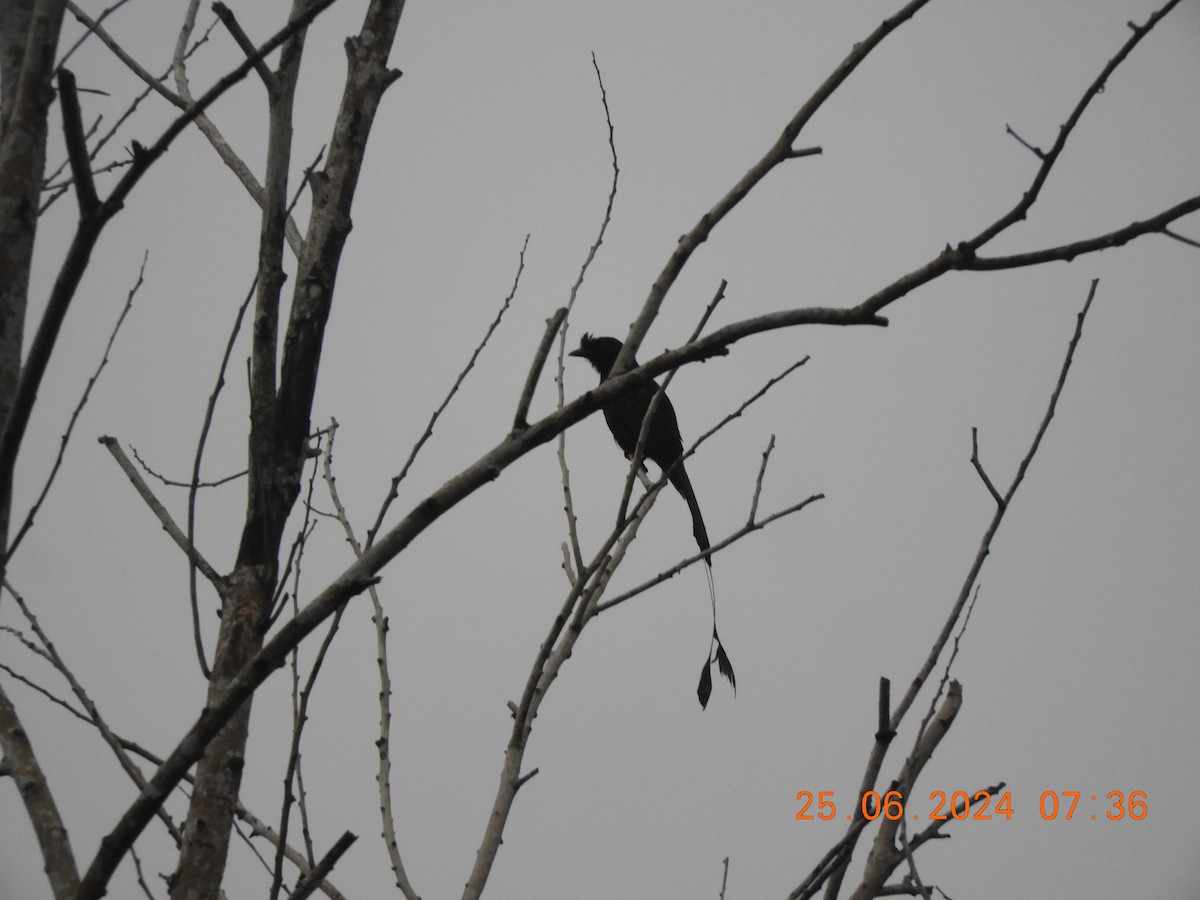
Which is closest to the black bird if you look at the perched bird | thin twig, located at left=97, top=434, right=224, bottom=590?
the perched bird

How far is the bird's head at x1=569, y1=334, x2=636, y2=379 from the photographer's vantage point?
705 cm

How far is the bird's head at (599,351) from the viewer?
705 centimetres

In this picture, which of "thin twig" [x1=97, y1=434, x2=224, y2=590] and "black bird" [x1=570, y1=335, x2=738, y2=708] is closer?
"thin twig" [x1=97, y1=434, x2=224, y2=590]

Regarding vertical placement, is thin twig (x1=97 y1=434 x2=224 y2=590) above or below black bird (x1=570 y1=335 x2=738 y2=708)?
below

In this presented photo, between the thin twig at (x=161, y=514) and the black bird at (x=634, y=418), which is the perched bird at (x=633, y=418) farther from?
the thin twig at (x=161, y=514)

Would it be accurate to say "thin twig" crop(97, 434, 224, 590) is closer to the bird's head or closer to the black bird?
the black bird

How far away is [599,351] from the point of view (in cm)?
705

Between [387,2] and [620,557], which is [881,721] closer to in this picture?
[620,557]

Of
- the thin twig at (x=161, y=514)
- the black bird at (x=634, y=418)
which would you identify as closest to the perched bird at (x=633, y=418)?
the black bird at (x=634, y=418)

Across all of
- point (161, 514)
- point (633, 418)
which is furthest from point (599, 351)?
point (161, 514)

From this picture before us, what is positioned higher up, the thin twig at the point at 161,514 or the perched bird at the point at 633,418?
the perched bird at the point at 633,418

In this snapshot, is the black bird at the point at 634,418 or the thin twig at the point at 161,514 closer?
the thin twig at the point at 161,514

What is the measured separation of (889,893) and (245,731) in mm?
1021

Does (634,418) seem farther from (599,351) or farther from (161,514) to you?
(161,514)
